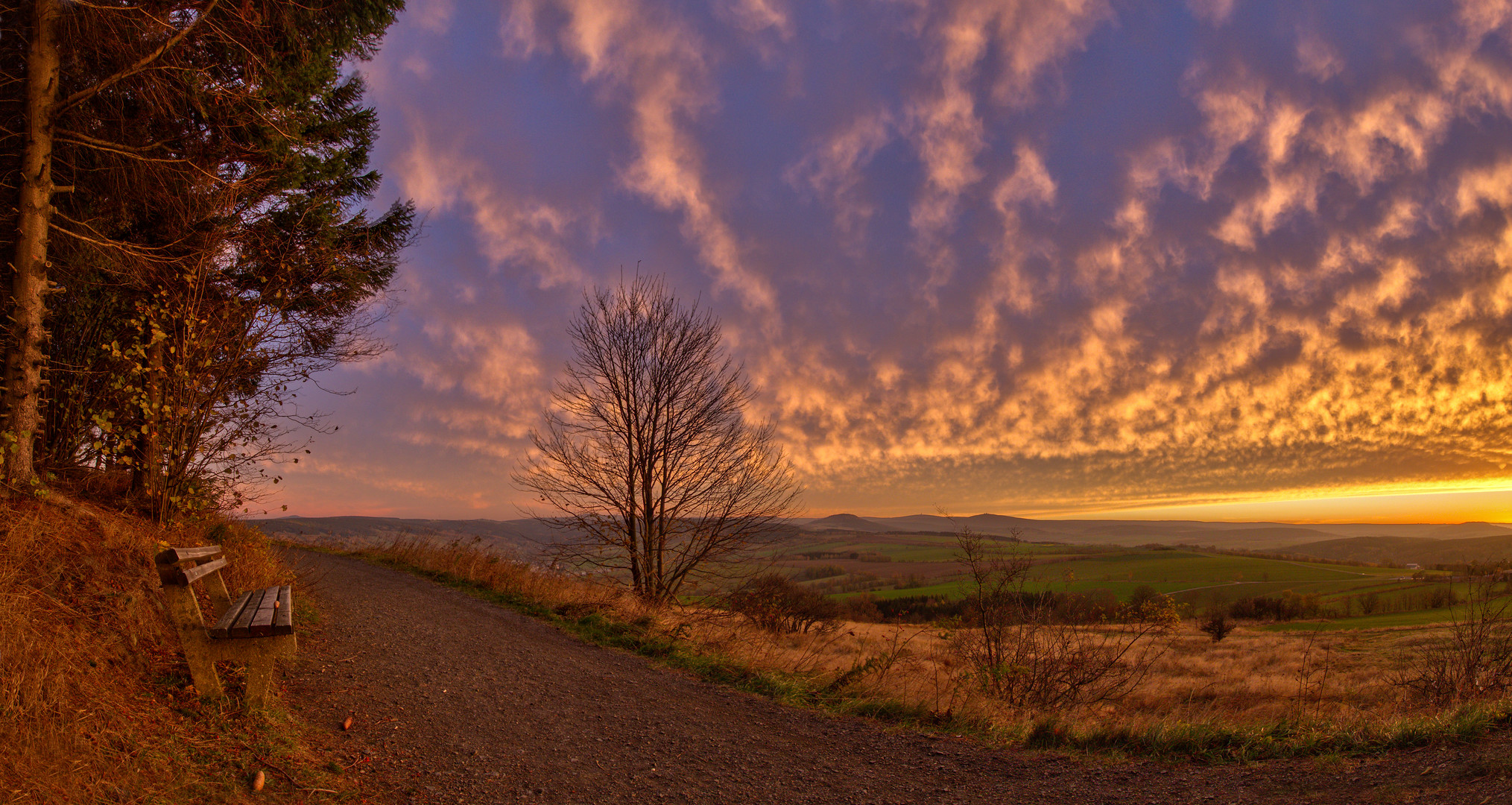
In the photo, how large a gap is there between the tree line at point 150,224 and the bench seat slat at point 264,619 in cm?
304

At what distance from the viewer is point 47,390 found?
339 inches

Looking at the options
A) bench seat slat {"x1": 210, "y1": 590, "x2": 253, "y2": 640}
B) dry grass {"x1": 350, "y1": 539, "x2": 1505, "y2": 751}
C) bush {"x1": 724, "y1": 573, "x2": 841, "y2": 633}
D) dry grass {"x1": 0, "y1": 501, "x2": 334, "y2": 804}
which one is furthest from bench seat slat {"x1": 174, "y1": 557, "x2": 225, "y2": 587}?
bush {"x1": 724, "y1": 573, "x2": 841, "y2": 633}

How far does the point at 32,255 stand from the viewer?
650 centimetres

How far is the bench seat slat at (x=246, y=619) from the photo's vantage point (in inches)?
165

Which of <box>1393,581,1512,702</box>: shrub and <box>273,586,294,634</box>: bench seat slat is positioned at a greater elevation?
<box>273,586,294,634</box>: bench seat slat

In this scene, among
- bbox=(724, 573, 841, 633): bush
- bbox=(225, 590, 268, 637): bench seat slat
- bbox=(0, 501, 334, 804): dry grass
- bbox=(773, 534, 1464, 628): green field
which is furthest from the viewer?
bbox=(773, 534, 1464, 628): green field

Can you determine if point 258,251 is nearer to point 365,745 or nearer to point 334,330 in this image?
point 334,330

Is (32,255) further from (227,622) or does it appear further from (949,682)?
(949,682)

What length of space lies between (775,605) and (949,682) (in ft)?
24.8

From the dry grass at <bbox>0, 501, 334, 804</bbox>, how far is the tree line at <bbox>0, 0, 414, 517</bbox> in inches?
57.2

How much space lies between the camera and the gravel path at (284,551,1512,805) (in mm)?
3939

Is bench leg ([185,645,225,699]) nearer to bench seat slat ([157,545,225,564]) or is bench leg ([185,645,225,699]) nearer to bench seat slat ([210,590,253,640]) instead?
bench seat slat ([210,590,253,640])

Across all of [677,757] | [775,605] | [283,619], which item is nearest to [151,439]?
[283,619]

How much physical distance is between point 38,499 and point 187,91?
15.6 feet
